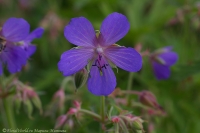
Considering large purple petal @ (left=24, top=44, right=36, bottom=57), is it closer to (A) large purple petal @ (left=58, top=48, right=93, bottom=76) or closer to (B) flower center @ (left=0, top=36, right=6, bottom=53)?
(B) flower center @ (left=0, top=36, right=6, bottom=53)

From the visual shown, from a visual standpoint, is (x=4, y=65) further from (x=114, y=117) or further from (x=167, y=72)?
(x=167, y=72)

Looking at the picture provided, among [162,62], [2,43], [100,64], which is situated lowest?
[162,62]

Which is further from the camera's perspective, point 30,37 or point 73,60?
point 30,37

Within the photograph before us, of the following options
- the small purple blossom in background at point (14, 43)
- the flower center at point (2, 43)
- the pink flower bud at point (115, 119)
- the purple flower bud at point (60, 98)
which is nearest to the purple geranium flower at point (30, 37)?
the small purple blossom in background at point (14, 43)

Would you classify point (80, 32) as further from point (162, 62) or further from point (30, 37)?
point (162, 62)

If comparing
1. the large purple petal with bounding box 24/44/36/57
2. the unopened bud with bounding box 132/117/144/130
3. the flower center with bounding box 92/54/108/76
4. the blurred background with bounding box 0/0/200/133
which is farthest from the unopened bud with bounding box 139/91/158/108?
the large purple petal with bounding box 24/44/36/57

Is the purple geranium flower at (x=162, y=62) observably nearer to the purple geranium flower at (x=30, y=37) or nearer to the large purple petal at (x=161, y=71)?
the large purple petal at (x=161, y=71)

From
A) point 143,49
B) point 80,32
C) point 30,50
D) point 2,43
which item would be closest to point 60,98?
point 30,50
